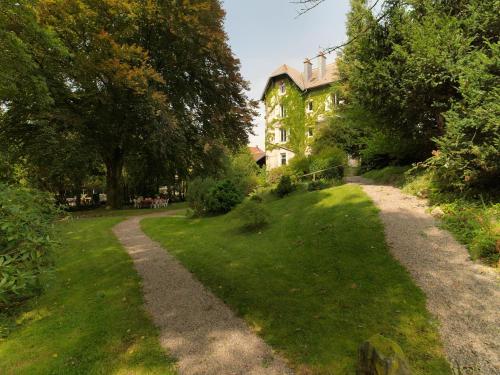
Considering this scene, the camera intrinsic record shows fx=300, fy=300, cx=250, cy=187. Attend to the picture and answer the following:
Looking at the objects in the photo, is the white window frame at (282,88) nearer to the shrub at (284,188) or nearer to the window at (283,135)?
the window at (283,135)

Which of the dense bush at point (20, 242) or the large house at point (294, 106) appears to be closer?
the dense bush at point (20, 242)

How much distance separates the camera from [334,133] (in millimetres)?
24109

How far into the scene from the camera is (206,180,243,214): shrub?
51.4 feet

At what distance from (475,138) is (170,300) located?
966 cm

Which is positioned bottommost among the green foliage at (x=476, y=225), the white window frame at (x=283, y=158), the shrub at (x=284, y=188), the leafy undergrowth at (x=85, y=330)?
the leafy undergrowth at (x=85, y=330)

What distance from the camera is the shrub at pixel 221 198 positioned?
15.7 m

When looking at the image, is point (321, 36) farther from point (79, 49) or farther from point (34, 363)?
point (79, 49)

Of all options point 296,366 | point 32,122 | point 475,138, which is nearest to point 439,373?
point 296,366

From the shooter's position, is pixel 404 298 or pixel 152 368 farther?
pixel 404 298

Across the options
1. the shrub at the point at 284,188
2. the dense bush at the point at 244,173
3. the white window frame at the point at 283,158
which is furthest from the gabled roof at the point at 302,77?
the shrub at the point at 284,188

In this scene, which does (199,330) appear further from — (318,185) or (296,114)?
(296,114)

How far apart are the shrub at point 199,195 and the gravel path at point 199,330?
8.34m

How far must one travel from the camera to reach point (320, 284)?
6328 millimetres

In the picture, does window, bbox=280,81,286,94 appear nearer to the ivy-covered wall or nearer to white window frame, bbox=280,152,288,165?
the ivy-covered wall
